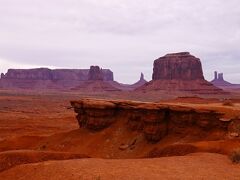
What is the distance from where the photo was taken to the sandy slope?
11.1 m

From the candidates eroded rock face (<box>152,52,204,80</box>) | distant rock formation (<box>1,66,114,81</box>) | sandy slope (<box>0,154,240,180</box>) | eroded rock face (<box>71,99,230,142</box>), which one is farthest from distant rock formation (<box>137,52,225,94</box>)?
sandy slope (<box>0,154,240,180</box>)

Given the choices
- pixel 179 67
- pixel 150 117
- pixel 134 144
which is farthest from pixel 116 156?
pixel 179 67

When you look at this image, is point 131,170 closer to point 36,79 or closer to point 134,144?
point 134,144

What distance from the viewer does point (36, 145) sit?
1049 inches

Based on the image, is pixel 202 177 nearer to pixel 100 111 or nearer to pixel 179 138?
pixel 179 138

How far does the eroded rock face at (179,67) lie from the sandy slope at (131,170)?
110602mm

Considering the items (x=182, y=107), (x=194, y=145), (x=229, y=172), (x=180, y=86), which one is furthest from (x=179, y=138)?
(x=180, y=86)

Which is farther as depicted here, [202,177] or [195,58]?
[195,58]

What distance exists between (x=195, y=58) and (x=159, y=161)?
114m

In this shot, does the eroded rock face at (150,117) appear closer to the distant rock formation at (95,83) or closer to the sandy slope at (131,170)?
the sandy slope at (131,170)

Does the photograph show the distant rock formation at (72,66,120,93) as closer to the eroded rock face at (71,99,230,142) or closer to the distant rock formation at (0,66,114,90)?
the distant rock formation at (0,66,114,90)

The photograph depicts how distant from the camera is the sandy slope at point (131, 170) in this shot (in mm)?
11102

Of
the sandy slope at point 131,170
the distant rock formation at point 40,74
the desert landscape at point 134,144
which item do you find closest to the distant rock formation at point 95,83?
the distant rock formation at point 40,74

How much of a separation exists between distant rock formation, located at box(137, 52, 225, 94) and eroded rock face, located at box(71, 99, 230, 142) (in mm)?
95805
